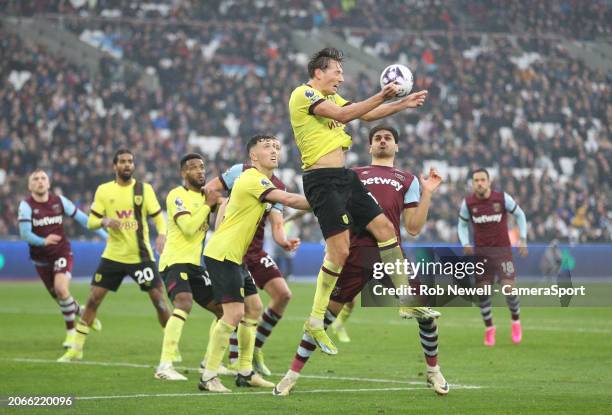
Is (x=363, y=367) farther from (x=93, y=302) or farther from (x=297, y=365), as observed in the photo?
(x=93, y=302)

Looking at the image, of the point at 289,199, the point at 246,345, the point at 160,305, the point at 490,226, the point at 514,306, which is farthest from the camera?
the point at 490,226

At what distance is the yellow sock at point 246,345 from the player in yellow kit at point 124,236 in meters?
2.85

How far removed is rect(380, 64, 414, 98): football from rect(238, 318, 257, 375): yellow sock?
9.74 feet

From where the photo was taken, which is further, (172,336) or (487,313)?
(487,313)

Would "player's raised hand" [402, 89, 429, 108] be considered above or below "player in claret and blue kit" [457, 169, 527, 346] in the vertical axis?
above

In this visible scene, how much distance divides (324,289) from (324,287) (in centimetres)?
2

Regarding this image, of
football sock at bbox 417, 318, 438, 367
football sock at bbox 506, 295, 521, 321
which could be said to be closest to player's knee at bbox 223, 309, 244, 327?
football sock at bbox 417, 318, 438, 367

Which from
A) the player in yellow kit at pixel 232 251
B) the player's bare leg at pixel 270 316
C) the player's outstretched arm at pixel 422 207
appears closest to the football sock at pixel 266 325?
Answer: the player's bare leg at pixel 270 316

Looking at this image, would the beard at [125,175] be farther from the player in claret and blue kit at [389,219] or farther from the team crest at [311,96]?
the team crest at [311,96]

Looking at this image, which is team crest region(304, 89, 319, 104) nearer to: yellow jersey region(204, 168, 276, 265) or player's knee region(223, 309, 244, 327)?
yellow jersey region(204, 168, 276, 265)

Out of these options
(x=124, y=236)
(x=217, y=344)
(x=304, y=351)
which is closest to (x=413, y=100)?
(x=304, y=351)

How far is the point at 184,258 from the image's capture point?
37.6 feet

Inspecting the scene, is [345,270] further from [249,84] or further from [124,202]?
[249,84]

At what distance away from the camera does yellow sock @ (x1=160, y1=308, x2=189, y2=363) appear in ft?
35.8
